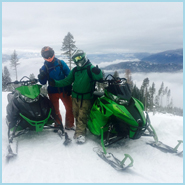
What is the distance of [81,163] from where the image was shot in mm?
3311

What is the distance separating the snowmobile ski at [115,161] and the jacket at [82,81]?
5.36 feet

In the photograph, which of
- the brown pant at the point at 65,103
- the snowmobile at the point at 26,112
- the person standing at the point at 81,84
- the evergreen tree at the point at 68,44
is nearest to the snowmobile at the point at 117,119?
the person standing at the point at 81,84

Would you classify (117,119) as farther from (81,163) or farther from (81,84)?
(81,84)

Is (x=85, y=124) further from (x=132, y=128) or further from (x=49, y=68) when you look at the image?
(x=49, y=68)

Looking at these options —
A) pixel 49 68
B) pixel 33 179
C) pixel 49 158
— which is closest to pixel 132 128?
pixel 49 158

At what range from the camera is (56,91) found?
502 cm

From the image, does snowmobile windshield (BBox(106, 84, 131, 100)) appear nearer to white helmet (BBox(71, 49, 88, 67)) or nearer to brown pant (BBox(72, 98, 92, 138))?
brown pant (BBox(72, 98, 92, 138))

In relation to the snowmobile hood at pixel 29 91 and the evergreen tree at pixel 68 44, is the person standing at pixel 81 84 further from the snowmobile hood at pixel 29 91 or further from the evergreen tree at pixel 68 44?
the evergreen tree at pixel 68 44

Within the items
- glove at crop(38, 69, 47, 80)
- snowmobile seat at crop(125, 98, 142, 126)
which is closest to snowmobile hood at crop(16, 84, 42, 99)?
glove at crop(38, 69, 47, 80)

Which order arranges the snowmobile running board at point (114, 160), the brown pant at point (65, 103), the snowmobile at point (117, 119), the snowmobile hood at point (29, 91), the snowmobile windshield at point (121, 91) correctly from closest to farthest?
the snowmobile running board at point (114, 160), the snowmobile at point (117, 119), the snowmobile windshield at point (121, 91), the snowmobile hood at point (29, 91), the brown pant at point (65, 103)

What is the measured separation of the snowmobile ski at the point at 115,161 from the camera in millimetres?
3034

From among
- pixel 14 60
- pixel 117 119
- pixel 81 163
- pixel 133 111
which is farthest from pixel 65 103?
pixel 14 60

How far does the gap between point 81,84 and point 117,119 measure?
1.43 m

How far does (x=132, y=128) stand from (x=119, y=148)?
0.80 meters
